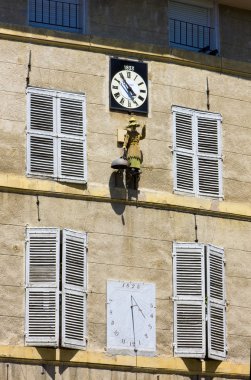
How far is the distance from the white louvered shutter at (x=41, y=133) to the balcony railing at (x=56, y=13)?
80.2 inches

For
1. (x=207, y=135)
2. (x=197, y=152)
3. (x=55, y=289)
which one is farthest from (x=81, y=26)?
(x=55, y=289)

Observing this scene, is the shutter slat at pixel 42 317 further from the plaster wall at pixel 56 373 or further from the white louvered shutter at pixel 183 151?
the white louvered shutter at pixel 183 151

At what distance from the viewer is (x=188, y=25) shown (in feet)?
137

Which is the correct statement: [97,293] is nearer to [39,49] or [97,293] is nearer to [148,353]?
[148,353]

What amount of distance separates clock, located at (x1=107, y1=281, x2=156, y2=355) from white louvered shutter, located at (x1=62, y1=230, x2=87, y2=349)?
0.65m

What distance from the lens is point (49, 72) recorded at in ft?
129

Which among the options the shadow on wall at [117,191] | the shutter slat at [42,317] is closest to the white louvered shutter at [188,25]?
the shadow on wall at [117,191]

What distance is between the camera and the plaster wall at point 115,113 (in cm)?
3872

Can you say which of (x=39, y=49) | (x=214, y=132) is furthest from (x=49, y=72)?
(x=214, y=132)

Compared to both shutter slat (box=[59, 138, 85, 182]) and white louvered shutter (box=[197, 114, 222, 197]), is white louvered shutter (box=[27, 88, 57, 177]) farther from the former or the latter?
white louvered shutter (box=[197, 114, 222, 197])

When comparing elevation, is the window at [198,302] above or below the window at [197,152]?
below

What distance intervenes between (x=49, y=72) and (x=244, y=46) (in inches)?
204

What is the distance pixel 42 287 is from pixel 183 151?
15.5ft

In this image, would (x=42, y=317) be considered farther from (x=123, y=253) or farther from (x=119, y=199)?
(x=119, y=199)
